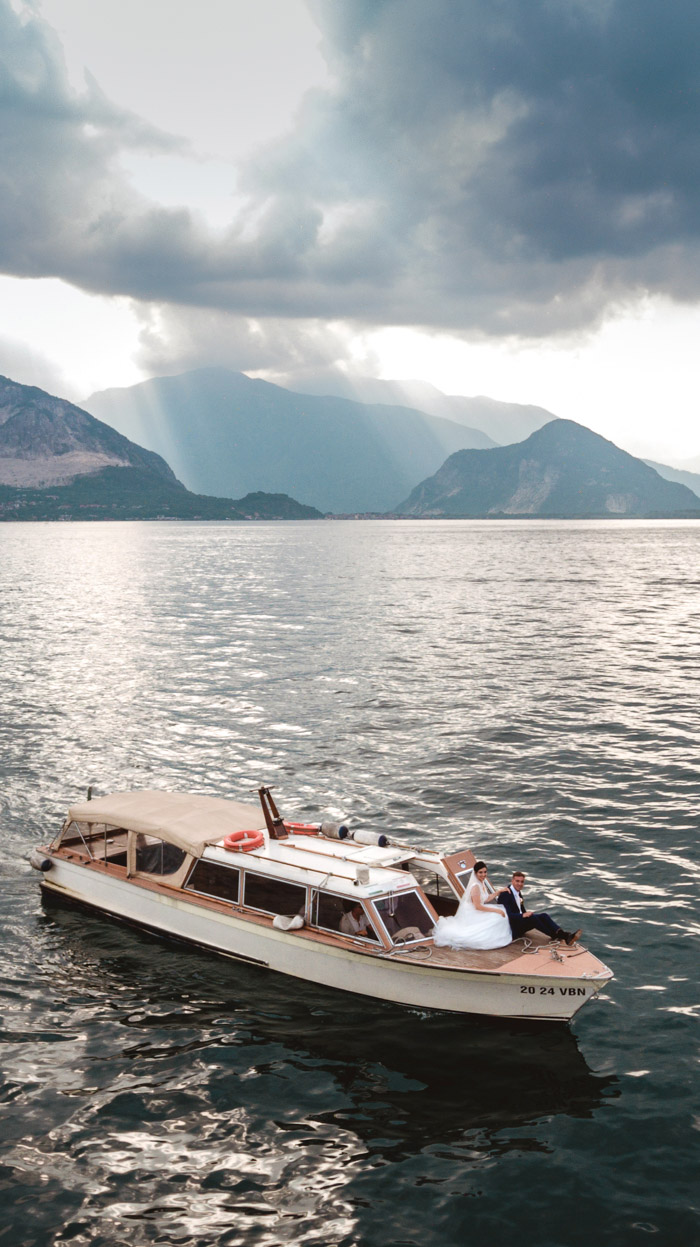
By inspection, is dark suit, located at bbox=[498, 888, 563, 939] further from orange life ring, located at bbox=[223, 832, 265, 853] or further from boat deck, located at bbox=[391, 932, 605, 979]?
orange life ring, located at bbox=[223, 832, 265, 853]

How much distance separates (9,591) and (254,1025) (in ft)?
358

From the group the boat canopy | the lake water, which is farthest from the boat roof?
the lake water

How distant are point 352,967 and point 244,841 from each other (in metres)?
4.40

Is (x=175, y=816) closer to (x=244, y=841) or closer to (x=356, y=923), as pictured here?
(x=244, y=841)

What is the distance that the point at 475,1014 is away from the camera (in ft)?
63.0

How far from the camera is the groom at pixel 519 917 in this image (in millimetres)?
19641

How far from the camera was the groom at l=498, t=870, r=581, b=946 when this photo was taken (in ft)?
64.4

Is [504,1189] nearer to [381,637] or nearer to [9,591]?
[381,637]

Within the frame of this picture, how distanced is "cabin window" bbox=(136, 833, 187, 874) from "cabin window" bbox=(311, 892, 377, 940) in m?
4.46

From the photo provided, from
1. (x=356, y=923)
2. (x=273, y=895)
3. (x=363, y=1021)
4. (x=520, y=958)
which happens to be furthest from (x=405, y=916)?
(x=273, y=895)

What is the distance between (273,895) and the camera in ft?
70.2

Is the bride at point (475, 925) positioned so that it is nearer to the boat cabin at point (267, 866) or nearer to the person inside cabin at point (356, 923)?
the boat cabin at point (267, 866)

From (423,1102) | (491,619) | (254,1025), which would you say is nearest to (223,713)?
(254,1025)

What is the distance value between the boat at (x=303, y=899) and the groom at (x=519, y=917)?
28 centimetres
